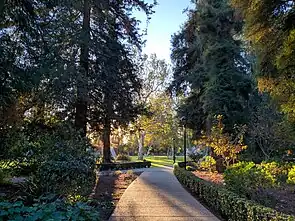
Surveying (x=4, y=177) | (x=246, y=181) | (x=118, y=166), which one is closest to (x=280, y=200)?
(x=246, y=181)

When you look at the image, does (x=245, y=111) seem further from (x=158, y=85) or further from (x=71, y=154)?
(x=158, y=85)

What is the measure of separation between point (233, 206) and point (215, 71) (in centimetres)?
1284

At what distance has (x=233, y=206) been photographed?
585 cm

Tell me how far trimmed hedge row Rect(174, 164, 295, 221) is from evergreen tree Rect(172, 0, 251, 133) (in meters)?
8.47

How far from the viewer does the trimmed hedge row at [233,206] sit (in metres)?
4.64

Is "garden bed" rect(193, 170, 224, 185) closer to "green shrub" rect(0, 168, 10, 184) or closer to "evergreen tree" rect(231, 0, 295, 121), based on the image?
"evergreen tree" rect(231, 0, 295, 121)

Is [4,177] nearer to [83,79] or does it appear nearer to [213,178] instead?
[83,79]

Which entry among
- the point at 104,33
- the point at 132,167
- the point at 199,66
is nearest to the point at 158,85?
the point at 132,167

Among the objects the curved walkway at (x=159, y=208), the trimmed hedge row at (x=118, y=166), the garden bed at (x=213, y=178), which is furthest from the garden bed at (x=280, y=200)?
the trimmed hedge row at (x=118, y=166)

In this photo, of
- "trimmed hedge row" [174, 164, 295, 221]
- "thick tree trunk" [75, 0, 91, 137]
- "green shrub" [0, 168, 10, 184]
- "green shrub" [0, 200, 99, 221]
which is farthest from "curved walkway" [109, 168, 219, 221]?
"thick tree trunk" [75, 0, 91, 137]

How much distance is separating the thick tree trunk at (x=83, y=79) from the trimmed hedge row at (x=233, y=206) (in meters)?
6.09

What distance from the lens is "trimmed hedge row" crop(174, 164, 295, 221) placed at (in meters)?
4.64

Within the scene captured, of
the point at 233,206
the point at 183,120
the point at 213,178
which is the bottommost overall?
the point at 233,206

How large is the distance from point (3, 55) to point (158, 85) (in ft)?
85.3
